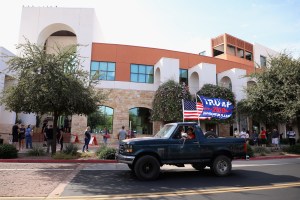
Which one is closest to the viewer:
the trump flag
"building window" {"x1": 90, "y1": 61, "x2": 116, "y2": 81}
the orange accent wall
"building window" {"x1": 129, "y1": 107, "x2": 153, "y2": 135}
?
the trump flag

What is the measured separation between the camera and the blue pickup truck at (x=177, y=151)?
9398 mm

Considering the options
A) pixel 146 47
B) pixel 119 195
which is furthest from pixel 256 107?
pixel 119 195

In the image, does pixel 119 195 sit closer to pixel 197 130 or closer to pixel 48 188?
pixel 48 188

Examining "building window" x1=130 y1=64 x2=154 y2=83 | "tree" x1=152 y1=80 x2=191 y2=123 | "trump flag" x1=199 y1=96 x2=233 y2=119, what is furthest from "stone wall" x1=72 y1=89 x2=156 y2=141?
"trump flag" x1=199 y1=96 x2=233 y2=119

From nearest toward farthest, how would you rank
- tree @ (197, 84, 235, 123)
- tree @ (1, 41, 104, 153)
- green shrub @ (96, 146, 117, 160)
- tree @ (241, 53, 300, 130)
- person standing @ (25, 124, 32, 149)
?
tree @ (1, 41, 104, 153), green shrub @ (96, 146, 117, 160), person standing @ (25, 124, 32, 149), tree @ (241, 53, 300, 130), tree @ (197, 84, 235, 123)

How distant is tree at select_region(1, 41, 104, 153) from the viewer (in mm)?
13930

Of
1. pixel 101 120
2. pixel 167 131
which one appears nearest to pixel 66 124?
pixel 101 120

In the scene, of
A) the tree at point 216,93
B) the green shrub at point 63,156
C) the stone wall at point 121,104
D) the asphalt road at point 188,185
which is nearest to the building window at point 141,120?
the stone wall at point 121,104

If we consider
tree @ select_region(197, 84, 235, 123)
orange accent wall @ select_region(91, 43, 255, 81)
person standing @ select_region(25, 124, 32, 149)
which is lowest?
person standing @ select_region(25, 124, 32, 149)

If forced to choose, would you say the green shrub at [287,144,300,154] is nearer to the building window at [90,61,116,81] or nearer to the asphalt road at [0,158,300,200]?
the asphalt road at [0,158,300,200]

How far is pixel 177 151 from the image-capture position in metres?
9.73

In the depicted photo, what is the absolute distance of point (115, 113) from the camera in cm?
2616

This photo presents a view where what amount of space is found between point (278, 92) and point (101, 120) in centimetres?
1543

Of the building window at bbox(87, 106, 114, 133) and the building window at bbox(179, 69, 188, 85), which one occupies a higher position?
the building window at bbox(179, 69, 188, 85)
